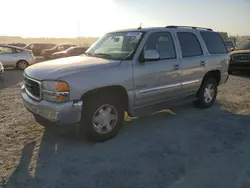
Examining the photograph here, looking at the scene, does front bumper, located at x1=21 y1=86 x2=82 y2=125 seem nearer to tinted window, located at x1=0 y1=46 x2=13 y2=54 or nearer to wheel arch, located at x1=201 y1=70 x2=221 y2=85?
wheel arch, located at x1=201 y1=70 x2=221 y2=85

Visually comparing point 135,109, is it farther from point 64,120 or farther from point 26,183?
point 26,183

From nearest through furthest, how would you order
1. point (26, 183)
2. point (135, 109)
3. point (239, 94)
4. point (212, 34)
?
point (26, 183) → point (135, 109) → point (212, 34) → point (239, 94)

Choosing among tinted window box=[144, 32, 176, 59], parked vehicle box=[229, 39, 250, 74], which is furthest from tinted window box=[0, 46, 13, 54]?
tinted window box=[144, 32, 176, 59]

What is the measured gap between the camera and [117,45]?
5.54 metres

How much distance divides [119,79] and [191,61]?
2.18 meters

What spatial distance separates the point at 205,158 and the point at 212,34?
404 centimetres

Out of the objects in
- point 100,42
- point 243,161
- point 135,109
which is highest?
point 100,42

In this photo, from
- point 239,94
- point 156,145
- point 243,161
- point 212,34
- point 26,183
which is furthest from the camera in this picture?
point 239,94

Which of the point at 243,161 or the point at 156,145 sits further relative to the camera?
the point at 156,145

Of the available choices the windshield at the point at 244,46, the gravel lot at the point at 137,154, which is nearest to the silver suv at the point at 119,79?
the gravel lot at the point at 137,154

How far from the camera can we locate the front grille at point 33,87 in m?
4.50

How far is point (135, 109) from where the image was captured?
512cm

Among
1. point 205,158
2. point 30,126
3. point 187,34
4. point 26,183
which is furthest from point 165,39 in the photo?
point 26,183

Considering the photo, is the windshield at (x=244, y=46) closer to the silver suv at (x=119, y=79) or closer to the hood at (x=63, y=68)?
the silver suv at (x=119, y=79)
